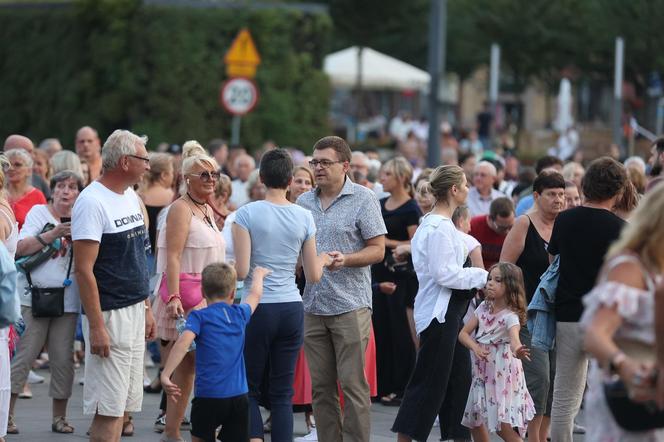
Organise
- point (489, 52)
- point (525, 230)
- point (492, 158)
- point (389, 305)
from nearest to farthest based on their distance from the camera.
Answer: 1. point (525, 230)
2. point (389, 305)
3. point (492, 158)
4. point (489, 52)

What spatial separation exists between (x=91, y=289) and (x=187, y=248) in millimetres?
1312

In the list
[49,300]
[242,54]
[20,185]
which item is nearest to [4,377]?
[49,300]

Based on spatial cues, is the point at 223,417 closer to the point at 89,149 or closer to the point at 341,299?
the point at 341,299

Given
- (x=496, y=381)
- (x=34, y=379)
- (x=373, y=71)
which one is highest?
(x=373, y=71)

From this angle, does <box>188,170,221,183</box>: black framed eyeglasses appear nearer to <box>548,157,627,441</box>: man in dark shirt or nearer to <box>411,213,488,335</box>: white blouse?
<box>411,213,488,335</box>: white blouse

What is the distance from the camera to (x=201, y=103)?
28.0m

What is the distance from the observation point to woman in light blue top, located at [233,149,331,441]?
809 centimetres

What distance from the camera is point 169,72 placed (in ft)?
91.4

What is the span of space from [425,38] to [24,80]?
2243cm

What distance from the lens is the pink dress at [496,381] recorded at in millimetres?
8992

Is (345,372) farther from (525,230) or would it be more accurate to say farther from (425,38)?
(425,38)

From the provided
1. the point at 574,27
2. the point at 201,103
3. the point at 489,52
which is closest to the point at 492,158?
the point at 201,103

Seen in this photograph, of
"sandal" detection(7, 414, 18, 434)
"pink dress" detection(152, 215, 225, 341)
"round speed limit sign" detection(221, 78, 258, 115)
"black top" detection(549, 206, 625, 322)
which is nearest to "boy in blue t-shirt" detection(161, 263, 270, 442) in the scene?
"pink dress" detection(152, 215, 225, 341)

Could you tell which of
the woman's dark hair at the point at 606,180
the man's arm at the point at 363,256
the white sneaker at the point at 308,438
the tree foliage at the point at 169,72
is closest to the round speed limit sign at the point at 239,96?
the tree foliage at the point at 169,72
